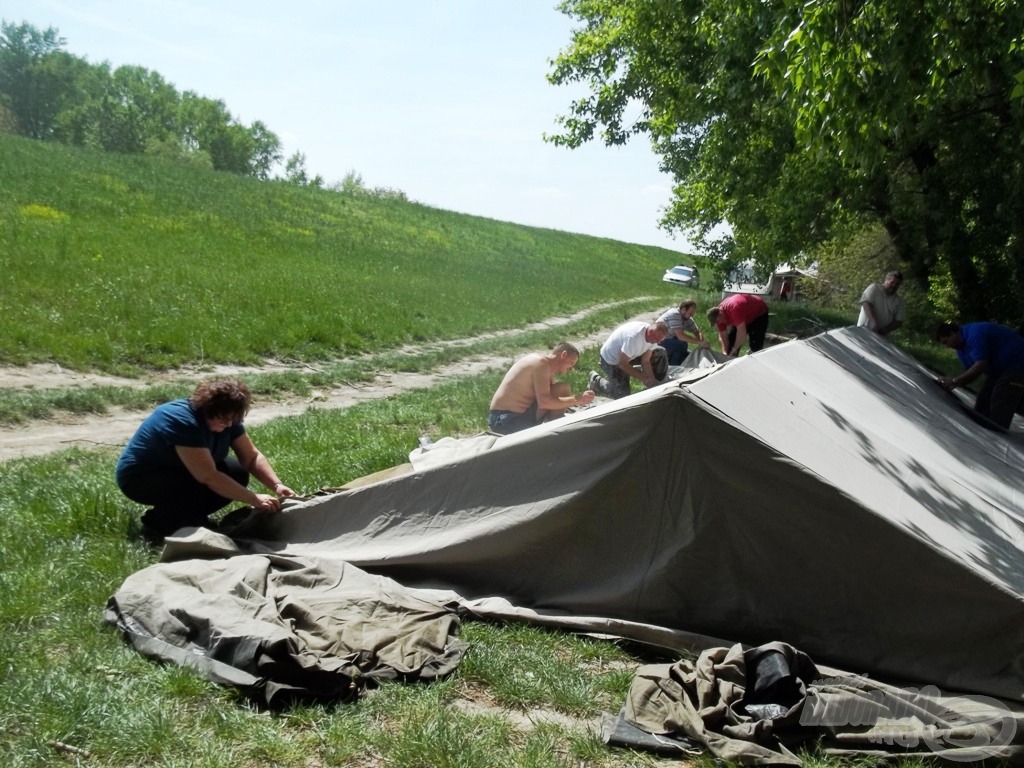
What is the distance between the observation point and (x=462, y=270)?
3106 cm

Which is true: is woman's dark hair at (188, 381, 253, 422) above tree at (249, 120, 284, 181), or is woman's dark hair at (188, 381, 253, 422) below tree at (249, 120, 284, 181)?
below

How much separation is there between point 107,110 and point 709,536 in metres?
90.0

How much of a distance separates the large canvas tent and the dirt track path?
13.3 ft

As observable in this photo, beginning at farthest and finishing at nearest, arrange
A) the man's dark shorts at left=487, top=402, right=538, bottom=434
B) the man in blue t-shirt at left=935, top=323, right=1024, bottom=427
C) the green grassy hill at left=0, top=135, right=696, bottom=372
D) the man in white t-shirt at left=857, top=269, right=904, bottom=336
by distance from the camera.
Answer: the green grassy hill at left=0, top=135, right=696, bottom=372 < the man in white t-shirt at left=857, top=269, right=904, bottom=336 < the man in blue t-shirt at left=935, top=323, right=1024, bottom=427 < the man's dark shorts at left=487, top=402, right=538, bottom=434

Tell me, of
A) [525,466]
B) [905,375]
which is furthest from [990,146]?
[525,466]

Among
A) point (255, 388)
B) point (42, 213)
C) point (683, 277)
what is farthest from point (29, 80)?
point (255, 388)

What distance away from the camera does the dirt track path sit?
28.9 ft

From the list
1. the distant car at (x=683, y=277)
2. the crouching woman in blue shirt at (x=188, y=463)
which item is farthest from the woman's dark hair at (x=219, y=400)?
the distant car at (x=683, y=277)

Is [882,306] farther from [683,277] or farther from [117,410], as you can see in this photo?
[683,277]

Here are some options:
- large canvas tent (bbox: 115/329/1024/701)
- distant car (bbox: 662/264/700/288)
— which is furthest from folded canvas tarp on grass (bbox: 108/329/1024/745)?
distant car (bbox: 662/264/700/288)

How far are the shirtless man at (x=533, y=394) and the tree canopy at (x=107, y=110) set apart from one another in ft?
211

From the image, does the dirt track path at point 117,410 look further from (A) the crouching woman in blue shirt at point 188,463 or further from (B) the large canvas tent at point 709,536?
(B) the large canvas tent at point 709,536

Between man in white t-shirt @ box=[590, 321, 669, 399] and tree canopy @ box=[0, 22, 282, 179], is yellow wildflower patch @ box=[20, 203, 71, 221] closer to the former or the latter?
man in white t-shirt @ box=[590, 321, 669, 399]

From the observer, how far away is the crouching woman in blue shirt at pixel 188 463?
5594 millimetres
